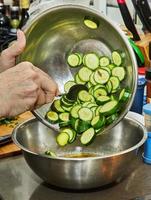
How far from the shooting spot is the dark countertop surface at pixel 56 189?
87 cm

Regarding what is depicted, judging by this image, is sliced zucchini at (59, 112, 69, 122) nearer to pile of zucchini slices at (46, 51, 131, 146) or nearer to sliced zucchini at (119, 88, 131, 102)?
pile of zucchini slices at (46, 51, 131, 146)

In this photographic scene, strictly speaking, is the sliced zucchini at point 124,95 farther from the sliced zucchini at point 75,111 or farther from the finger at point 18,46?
the finger at point 18,46

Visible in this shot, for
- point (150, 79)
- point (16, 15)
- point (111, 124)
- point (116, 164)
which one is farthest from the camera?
point (16, 15)

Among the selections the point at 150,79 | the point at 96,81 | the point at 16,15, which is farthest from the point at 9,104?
the point at 16,15

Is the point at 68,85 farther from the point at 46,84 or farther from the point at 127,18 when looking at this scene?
the point at 127,18

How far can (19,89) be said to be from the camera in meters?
0.91

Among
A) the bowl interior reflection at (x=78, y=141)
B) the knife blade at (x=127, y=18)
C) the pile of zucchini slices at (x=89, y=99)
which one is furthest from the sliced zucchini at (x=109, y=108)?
the knife blade at (x=127, y=18)

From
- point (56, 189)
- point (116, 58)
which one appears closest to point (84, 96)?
point (116, 58)

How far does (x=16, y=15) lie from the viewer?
2363 mm

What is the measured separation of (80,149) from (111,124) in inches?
5.2

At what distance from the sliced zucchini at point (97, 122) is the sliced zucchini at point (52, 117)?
0.32ft

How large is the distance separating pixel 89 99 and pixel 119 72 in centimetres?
9

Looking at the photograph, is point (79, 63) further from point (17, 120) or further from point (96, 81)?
point (17, 120)

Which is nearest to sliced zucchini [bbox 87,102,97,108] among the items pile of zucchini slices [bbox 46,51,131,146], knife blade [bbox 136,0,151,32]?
pile of zucchini slices [bbox 46,51,131,146]
